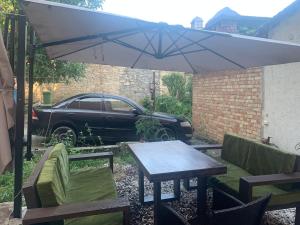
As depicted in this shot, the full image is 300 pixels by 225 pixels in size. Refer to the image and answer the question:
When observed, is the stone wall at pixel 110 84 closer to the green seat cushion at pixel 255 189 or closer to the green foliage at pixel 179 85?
the green foliage at pixel 179 85

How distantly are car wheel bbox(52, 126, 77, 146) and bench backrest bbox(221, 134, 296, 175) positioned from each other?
146 inches

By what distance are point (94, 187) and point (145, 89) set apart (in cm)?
1266

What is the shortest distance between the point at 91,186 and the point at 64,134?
398 cm

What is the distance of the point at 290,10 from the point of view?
4.77 m

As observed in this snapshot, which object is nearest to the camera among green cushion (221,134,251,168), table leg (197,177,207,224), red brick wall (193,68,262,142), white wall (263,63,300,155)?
table leg (197,177,207,224)

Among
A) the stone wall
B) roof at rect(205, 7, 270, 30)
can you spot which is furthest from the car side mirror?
the stone wall

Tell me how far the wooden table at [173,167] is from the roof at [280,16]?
9.35 feet

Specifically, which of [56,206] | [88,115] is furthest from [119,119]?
[56,206]

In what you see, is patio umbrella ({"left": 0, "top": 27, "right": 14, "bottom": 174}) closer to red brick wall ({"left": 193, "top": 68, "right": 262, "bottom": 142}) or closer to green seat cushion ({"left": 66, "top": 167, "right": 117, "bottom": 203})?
green seat cushion ({"left": 66, "top": 167, "right": 117, "bottom": 203})

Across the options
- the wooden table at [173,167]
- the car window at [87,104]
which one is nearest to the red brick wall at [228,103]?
the wooden table at [173,167]

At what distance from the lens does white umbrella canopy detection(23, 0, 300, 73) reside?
2512 mm

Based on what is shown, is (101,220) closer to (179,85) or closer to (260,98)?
(260,98)

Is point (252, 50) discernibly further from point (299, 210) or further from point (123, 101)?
point (123, 101)

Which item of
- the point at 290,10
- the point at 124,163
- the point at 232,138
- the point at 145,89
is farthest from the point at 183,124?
the point at 145,89
